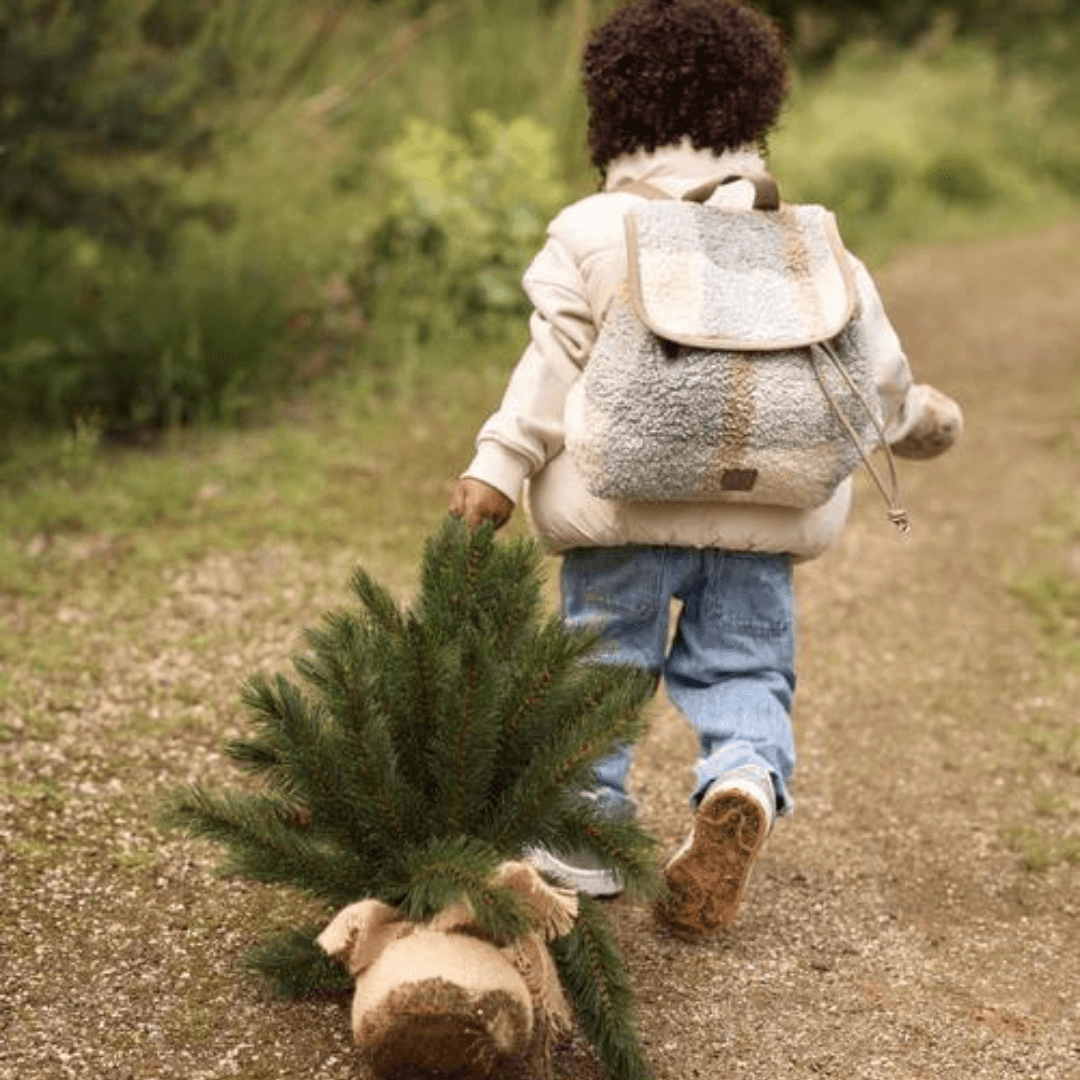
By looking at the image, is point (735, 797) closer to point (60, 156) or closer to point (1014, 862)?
point (1014, 862)

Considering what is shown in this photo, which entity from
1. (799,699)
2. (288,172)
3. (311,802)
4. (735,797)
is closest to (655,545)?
(735,797)

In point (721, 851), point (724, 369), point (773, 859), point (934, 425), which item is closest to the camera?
point (724, 369)

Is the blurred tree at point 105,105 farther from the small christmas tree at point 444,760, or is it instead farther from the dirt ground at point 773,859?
the small christmas tree at point 444,760

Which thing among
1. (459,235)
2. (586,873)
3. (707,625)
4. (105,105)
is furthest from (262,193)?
(586,873)

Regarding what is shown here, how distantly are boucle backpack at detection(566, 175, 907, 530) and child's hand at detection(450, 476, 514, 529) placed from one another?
7.0 inches

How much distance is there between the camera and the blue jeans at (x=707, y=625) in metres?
3.01

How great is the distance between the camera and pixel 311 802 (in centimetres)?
252

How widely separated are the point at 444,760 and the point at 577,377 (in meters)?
0.75

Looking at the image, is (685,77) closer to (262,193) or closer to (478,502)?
(478,502)

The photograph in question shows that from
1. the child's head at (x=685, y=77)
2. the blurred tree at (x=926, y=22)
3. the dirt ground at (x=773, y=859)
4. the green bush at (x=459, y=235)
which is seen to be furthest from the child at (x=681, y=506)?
the blurred tree at (x=926, y=22)

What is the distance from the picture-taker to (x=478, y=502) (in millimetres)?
2857

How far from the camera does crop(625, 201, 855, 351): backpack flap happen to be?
264 centimetres

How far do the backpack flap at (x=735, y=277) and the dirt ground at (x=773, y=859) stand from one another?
1063mm

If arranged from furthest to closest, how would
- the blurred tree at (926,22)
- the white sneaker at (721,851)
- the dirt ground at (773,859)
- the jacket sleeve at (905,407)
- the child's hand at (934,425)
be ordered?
the blurred tree at (926,22) → the child's hand at (934,425) → the jacket sleeve at (905,407) → the white sneaker at (721,851) → the dirt ground at (773,859)
